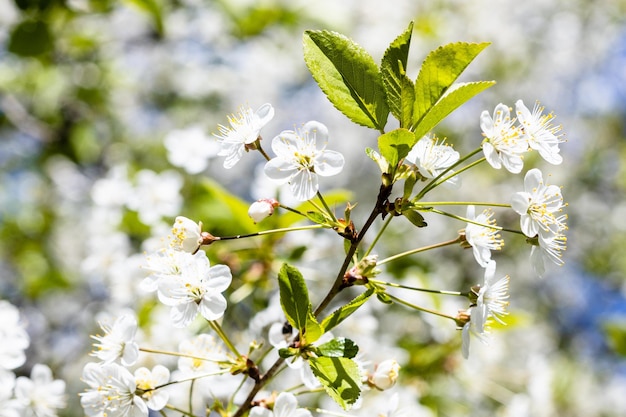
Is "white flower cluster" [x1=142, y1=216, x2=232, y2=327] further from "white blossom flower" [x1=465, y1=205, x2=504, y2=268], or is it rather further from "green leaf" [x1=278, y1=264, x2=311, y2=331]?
"white blossom flower" [x1=465, y1=205, x2=504, y2=268]

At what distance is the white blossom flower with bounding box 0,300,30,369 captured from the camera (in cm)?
129

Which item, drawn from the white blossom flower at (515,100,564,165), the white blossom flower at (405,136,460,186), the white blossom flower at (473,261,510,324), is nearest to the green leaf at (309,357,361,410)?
the white blossom flower at (473,261,510,324)

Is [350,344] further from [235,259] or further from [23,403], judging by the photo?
[235,259]

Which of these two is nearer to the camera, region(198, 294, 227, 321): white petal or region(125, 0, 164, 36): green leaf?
region(198, 294, 227, 321): white petal

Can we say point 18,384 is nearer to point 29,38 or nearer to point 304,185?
point 304,185

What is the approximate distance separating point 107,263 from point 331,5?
159 centimetres

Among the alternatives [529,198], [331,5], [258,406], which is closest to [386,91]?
[529,198]

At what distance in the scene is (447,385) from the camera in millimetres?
2553

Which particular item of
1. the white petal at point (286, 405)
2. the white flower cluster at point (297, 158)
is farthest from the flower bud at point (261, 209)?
the white petal at point (286, 405)

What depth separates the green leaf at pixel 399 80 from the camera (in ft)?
3.22

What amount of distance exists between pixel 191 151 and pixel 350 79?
1193mm

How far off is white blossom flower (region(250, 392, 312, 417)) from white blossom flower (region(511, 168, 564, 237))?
49 cm

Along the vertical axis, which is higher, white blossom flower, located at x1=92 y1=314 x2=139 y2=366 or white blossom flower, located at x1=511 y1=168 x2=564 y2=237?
white blossom flower, located at x1=511 y1=168 x2=564 y2=237

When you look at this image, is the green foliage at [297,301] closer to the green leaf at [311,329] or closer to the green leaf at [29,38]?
the green leaf at [311,329]
